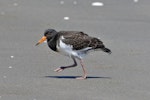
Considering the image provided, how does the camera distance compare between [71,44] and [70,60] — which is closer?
[71,44]

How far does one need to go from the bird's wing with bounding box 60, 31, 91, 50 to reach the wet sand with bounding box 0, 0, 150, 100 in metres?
0.45

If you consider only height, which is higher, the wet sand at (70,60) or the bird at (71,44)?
the bird at (71,44)

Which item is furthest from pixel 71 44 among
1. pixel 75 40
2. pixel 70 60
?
pixel 70 60

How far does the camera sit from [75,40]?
1214 centimetres

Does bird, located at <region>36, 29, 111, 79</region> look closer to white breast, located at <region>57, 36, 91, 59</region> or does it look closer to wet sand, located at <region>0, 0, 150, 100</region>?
white breast, located at <region>57, 36, 91, 59</region>

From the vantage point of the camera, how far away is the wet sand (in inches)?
422

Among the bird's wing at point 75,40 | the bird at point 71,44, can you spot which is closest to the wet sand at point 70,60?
the bird at point 71,44

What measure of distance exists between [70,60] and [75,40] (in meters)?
1.54

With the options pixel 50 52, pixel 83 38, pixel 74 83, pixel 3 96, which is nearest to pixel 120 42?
pixel 50 52

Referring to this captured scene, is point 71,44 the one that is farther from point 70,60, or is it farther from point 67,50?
point 70,60

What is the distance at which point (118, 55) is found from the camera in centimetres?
1402

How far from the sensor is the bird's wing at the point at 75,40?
39.5 ft

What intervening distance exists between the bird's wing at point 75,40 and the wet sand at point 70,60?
45 cm

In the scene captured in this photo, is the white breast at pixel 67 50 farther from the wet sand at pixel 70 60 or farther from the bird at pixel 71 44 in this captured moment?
the wet sand at pixel 70 60
